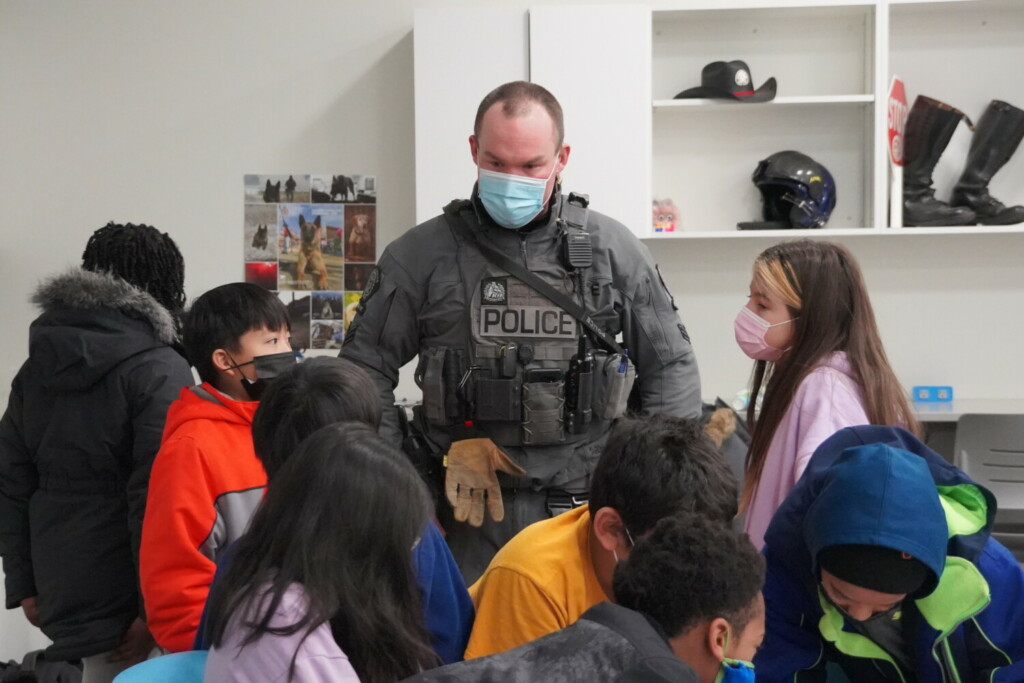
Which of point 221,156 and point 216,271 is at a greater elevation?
point 221,156

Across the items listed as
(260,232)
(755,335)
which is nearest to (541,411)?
(755,335)

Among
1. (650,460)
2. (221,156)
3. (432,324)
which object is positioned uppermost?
(221,156)

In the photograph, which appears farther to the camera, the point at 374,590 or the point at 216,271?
the point at 216,271

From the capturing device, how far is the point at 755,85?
4148 millimetres

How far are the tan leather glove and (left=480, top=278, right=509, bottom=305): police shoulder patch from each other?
291mm

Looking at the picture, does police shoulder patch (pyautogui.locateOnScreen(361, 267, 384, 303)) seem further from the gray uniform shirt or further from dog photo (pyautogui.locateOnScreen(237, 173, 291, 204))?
dog photo (pyautogui.locateOnScreen(237, 173, 291, 204))

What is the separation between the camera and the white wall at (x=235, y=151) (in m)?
4.18

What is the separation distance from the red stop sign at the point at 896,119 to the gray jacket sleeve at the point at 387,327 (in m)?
2.40

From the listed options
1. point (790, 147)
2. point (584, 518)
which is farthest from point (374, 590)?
point (790, 147)

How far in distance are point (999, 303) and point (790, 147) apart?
1.02 metres

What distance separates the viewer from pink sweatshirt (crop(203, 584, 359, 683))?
1.21 meters

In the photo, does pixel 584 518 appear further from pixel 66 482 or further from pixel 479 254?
pixel 66 482

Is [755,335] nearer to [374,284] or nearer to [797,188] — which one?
[374,284]

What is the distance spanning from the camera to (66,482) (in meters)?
2.30
